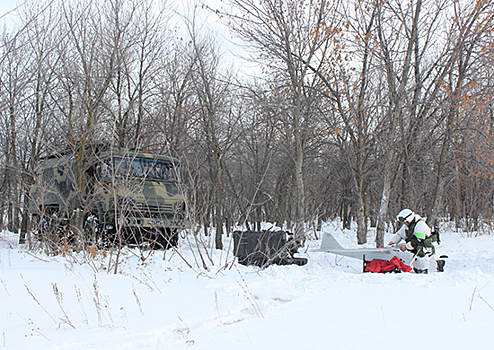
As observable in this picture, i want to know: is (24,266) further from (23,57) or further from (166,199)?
(23,57)

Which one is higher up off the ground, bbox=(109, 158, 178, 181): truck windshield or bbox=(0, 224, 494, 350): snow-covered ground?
bbox=(109, 158, 178, 181): truck windshield

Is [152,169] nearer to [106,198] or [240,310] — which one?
[106,198]

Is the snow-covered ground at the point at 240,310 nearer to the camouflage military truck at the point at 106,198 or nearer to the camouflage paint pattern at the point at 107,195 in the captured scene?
the camouflage military truck at the point at 106,198

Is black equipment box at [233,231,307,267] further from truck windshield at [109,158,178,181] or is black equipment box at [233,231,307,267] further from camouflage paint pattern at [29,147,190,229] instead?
truck windshield at [109,158,178,181]

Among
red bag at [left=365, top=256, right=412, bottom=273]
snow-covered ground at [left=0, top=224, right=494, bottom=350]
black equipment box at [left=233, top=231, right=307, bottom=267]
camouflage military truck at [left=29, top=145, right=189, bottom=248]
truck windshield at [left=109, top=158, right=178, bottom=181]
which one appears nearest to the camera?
snow-covered ground at [left=0, top=224, right=494, bottom=350]

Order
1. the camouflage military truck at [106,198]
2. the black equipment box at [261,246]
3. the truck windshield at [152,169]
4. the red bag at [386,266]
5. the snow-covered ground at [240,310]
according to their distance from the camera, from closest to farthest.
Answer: the snow-covered ground at [240,310] → the red bag at [386,266] → the black equipment box at [261,246] → the camouflage military truck at [106,198] → the truck windshield at [152,169]

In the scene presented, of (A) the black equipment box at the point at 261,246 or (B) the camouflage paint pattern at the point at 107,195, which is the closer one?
(A) the black equipment box at the point at 261,246

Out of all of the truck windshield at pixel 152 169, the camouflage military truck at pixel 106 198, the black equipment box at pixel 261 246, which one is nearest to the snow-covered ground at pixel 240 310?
the black equipment box at pixel 261 246

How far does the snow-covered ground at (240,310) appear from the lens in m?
3.70

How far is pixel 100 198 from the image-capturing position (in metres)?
11.3

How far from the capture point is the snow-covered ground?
3695 millimetres

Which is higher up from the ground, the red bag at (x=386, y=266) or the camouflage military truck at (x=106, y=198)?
the camouflage military truck at (x=106, y=198)

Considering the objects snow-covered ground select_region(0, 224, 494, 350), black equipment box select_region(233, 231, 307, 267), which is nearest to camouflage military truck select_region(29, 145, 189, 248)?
black equipment box select_region(233, 231, 307, 267)

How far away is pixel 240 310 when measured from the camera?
498 cm
